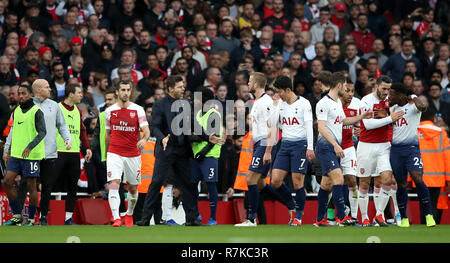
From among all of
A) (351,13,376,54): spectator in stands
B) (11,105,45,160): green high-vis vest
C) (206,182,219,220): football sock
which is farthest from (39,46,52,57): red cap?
(351,13,376,54): spectator in stands

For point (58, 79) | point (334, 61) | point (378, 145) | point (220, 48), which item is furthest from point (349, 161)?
point (220, 48)

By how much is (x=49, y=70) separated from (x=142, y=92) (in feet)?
7.48

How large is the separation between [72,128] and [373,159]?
5.64m

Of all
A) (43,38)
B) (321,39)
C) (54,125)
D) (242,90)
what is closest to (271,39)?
(321,39)

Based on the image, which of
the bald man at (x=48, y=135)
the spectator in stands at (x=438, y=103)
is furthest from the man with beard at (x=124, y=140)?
the spectator in stands at (x=438, y=103)

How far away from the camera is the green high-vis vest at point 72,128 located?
15.7 meters

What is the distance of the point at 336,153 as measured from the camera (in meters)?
13.7

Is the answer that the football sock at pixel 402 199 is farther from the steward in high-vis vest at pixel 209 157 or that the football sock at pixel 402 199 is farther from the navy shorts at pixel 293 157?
the steward in high-vis vest at pixel 209 157

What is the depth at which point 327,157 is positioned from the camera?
13914 mm

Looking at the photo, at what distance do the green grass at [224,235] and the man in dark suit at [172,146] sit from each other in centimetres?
88

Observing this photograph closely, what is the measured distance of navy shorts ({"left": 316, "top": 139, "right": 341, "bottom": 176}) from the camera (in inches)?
546

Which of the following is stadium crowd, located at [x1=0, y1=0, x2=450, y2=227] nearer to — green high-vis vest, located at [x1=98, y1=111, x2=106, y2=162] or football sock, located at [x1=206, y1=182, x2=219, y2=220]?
green high-vis vest, located at [x1=98, y1=111, x2=106, y2=162]

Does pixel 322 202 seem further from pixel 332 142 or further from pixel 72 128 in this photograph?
pixel 72 128

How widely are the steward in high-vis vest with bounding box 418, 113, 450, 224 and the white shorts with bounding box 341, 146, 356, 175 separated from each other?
10.5 ft
